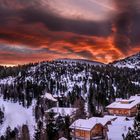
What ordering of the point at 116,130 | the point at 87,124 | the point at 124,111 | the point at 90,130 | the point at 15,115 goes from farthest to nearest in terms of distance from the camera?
the point at 15,115 → the point at 124,111 → the point at 87,124 → the point at 90,130 → the point at 116,130

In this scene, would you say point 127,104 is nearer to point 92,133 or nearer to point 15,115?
point 92,133

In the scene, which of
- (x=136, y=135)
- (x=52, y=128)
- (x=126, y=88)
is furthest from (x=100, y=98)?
(x=136, y=135)

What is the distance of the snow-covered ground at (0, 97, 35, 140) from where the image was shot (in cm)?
14998

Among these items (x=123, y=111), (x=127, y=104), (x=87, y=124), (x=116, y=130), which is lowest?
(x=116, y=130)

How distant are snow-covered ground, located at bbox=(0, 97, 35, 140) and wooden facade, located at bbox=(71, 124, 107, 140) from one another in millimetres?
62903

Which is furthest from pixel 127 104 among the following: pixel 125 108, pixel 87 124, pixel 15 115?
pixel 15 115

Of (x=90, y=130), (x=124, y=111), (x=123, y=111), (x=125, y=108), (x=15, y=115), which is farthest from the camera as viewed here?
(x=15, y=115)

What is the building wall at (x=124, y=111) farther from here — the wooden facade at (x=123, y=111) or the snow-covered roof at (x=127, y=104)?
the snow-covered roof at (x=127, y=104)

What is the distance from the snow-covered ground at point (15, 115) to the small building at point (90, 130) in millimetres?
62631

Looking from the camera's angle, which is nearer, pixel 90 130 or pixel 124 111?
Result: pixel 90 130

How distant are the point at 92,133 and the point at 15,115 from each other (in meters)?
98.1

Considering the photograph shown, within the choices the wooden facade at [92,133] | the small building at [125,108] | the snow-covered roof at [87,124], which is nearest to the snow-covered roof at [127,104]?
the small building at [125,108]

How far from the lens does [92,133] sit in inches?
3054

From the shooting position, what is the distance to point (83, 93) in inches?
7589
